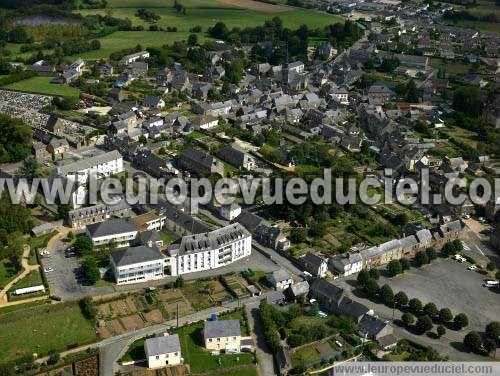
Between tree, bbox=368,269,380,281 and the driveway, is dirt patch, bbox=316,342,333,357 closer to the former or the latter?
the driveway

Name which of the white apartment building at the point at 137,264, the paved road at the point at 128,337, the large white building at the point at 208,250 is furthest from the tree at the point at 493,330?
the white apartment building at the point at 137,264

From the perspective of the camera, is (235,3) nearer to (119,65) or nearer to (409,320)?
(119,65)

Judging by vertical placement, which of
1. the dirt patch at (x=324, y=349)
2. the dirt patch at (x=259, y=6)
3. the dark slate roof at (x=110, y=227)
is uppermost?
the dirt patch at (x=259, y=6)

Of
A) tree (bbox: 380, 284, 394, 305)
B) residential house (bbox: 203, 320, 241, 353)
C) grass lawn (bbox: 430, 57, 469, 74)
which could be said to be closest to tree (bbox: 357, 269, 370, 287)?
tree (bbox: 380, 284, 394, 305)

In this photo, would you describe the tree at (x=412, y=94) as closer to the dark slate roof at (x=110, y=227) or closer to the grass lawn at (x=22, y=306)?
the dark slate roof at (x=110, y=227)

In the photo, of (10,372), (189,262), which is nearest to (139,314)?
(189,262)

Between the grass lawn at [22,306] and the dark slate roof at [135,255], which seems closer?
the grass lawn at [22,306]

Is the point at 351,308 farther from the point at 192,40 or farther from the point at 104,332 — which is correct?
the point at 192,40
